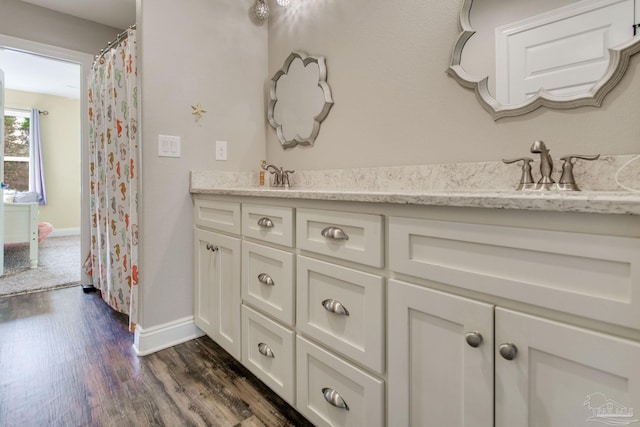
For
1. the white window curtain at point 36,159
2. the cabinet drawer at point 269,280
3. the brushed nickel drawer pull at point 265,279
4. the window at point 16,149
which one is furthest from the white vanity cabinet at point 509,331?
the window at point 16,149

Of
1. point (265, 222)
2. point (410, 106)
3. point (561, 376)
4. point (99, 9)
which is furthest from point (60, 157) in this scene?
point (561, 376)

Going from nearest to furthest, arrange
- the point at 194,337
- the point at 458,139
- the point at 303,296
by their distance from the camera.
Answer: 1. the point at 303,296
2. the point at 458,139
3. the point at 194,337

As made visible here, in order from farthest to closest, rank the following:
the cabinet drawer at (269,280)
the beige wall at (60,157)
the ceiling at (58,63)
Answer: the beige wall at (60,157) → the ceiling at (58,63) → the cabinet drawer at (269,280)

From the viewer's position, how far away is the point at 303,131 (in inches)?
77.7

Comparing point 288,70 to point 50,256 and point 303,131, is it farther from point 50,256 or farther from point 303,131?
point 50,256

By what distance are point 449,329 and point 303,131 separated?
4.87ft

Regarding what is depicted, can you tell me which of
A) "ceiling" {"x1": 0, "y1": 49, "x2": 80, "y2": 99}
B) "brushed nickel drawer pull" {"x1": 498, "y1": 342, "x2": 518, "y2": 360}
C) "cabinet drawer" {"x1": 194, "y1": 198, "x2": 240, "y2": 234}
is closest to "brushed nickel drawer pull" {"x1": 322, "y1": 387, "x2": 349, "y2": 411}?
"brushed nickel drawer pull" {"x1": 498, "y1": 342, "x2": 518, "y2": 360}

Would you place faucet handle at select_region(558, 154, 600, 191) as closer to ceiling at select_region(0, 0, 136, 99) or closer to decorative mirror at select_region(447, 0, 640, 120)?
decorative mirror at select_region(447, 0, 640, 120)

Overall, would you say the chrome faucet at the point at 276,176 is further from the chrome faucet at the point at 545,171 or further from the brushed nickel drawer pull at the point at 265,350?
the chrome faucet at the point at 545,171

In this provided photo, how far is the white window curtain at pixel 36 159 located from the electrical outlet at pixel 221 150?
5.39m

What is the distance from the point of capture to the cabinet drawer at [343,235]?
93cm

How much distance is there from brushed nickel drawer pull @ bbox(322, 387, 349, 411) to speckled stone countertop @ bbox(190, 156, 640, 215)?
0.64 meters

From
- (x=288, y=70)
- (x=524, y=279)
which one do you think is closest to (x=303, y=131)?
(x=288, y=70)

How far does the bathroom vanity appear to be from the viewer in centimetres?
58
